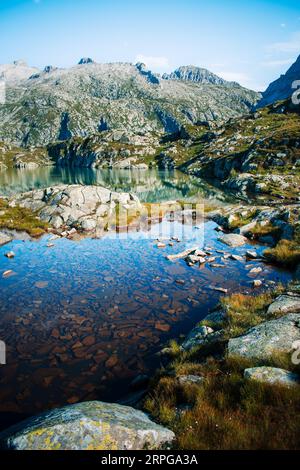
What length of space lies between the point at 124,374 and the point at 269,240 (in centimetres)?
2270

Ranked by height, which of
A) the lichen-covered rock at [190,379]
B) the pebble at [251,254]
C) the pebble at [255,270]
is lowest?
the pebble at [255,270]

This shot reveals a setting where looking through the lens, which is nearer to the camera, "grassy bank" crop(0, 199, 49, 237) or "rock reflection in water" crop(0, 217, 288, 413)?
"rock reflection in water" crop(0, 217, 288, 413)

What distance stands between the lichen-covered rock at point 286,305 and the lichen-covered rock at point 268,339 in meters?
1.24

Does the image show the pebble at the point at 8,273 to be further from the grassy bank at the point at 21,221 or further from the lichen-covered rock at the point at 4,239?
the grassy bank at the point at 21,221

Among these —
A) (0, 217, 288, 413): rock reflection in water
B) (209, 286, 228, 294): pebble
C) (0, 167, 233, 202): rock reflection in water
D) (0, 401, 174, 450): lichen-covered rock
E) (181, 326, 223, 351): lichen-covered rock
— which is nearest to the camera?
(0, 401, 174, 450): lichen-covered rock

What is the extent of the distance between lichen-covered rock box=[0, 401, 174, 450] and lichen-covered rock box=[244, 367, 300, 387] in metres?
2.60

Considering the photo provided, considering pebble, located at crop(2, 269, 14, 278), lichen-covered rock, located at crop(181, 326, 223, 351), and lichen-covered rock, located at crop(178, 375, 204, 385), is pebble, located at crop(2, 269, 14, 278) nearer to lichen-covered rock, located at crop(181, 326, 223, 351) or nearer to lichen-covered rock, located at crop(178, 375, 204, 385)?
lichen-covered rock, located at crop(181, 326, 223, 351)

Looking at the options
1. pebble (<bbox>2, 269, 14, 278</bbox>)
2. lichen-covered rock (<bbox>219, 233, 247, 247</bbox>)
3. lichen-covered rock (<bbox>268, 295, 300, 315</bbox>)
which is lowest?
pebble (<bbox>2, 269, 14, 278</bbox>)

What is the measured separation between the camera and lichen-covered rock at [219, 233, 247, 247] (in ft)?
96.6

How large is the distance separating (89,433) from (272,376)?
15.1 ft

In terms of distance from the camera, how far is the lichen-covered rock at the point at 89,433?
5547 mm

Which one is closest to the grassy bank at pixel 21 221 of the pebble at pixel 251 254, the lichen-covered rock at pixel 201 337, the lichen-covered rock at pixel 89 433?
the pebble at pixel 251 254

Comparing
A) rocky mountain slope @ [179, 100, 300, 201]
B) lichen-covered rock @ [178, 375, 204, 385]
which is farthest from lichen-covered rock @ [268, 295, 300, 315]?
rocky mountain slope @ [179, 100, 300, 201]
